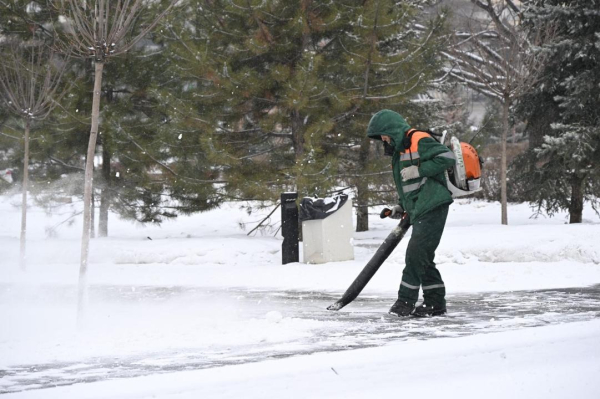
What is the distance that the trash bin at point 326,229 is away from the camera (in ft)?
35.8

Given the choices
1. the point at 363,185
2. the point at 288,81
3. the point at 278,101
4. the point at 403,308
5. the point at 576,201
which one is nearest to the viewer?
the point at 403,308

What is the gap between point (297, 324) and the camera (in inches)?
234

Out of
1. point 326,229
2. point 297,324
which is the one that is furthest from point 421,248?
point 326,229

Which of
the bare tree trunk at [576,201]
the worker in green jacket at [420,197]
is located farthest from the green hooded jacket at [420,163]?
the bare tree trunk at [576,201]

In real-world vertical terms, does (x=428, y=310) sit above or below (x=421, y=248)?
below

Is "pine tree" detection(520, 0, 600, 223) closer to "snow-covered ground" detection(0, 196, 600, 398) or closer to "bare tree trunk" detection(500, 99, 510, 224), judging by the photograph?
"bare tree trunk" detection(500, 99, 510, 224)

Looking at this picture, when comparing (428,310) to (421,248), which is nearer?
(421,248)

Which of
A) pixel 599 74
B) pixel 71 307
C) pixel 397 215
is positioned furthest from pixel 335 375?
pixel 599 74

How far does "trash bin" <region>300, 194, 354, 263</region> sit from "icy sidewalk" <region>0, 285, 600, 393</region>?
7.92 ft

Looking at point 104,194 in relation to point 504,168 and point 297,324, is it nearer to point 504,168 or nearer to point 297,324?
point 504,168

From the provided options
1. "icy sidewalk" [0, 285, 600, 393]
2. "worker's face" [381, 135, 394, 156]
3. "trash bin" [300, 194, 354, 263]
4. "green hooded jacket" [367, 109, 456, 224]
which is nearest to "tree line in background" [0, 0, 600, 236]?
"trash bin" [300, 194, 354, 263]

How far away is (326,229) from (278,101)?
4340 millimetres

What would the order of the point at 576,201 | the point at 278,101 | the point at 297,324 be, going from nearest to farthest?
the point at 297,324 → the point at 278,101 → the point at 576,201

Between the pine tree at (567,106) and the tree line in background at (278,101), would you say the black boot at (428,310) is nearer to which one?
the tree line in background at (278,101)
